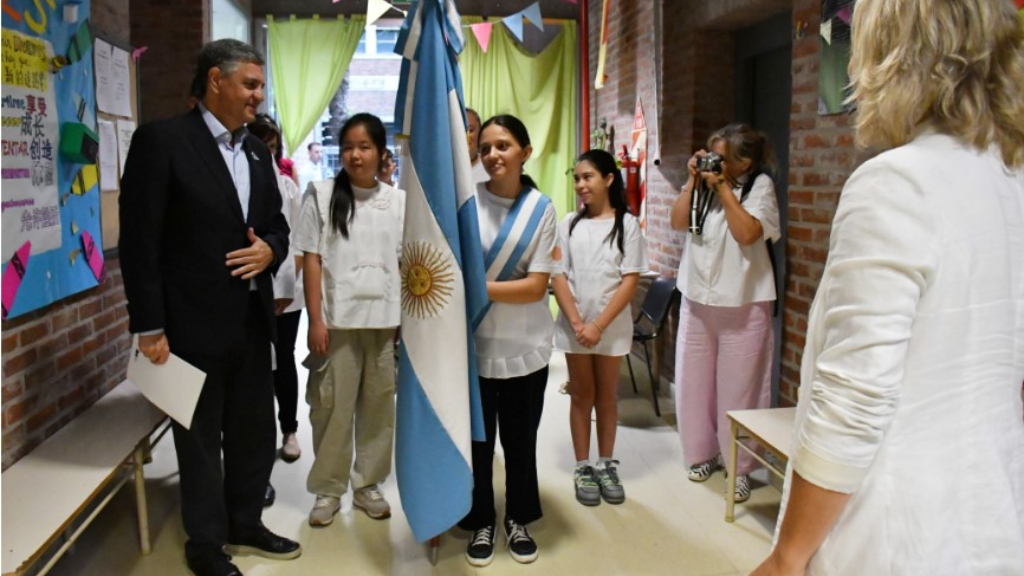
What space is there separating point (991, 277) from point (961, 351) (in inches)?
3.9

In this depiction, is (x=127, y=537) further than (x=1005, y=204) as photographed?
Yes

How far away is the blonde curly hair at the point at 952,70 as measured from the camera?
93cm

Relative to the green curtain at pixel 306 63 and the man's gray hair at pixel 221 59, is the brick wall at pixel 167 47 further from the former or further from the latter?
the man's gray hair at pixel 221 59

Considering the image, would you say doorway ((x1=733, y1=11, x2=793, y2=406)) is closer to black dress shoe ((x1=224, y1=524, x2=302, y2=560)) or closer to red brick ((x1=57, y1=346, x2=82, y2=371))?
black dress shoe ((x1=224, y1=524, x2=302, y2=560))

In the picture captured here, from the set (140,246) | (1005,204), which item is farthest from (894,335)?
(140,246)

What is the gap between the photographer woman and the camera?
2781 millimetres

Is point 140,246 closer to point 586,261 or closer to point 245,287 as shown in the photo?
point 245,287

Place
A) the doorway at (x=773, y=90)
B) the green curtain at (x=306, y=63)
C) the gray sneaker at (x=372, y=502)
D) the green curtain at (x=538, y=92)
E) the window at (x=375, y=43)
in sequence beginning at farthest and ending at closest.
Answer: the window at (x=375, y=43) < the green curtain at (x=538, y=92) < the green curtain at (x=306, y=63) < the doorway at (x=773, y=90) < the gray sneaker at (x=372, y=502)

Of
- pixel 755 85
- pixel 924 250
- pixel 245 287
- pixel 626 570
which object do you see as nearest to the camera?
pixel 924 250

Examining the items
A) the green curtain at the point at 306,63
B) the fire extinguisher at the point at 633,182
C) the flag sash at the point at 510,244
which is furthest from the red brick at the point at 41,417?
the green curtain at the point at 306,63

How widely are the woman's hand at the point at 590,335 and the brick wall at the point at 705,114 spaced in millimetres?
745

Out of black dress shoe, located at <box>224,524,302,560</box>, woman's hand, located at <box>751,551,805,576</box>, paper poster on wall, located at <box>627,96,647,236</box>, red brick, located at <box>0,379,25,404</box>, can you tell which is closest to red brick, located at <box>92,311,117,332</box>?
red brick, located at <box>0,379,25,404</box>

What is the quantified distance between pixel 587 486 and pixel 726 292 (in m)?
0.90

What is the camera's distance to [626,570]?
2.39 m
